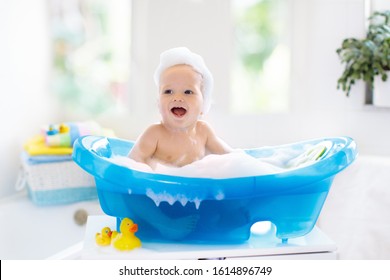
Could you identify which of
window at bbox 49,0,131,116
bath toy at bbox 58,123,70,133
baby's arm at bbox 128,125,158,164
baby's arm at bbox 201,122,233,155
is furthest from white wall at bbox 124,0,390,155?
baby's arm at bbox 128,125,158,164

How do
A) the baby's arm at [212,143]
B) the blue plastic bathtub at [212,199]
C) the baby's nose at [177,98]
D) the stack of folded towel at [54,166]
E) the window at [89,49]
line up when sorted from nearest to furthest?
1. the blue plastic bathtub at [212,199]
2. the baby's nose at [177,98]
3. the baby's arm at [212,143]
4. the stack of folded towel at [54,166]
5. the window at [89,49]

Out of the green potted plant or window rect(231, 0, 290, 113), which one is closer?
the green potted plant

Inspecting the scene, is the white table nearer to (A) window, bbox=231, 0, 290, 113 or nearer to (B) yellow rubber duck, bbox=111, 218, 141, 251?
(B) yellow rubber duck, bbox=111, 218, 141, 251

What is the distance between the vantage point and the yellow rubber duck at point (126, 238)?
943 millimetres

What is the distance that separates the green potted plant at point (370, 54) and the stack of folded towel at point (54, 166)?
3.36ft

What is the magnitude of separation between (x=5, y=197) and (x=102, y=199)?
4.55ft

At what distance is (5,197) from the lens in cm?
222

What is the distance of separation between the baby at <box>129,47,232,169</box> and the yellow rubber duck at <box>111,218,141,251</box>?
0.14 m

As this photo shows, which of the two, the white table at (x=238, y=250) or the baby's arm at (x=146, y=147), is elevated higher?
the baby's arm at (x=146, y=147)

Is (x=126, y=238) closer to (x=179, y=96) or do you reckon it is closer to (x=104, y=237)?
(x=104, y=237)

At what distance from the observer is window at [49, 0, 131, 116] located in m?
2.41

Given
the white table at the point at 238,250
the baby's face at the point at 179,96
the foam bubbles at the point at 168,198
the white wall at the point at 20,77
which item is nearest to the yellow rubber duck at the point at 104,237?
the white table at the point at 238,250

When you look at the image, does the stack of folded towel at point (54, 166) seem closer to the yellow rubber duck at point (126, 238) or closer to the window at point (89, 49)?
the window at point (89, 49)

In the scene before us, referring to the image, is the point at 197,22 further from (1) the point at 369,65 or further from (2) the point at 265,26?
(1) the point at 369,65
